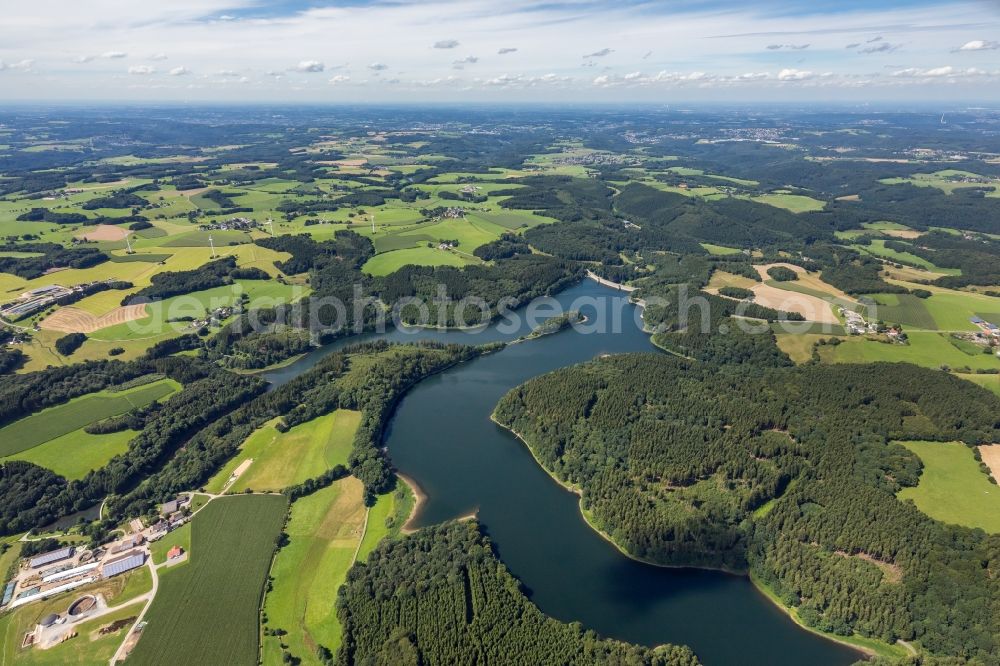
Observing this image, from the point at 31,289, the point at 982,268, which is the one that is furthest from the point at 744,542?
the point at 31,289

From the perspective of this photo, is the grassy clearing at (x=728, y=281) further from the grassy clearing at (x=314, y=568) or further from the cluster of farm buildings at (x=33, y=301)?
the cluster of farm buildings at (x=33, y=301)

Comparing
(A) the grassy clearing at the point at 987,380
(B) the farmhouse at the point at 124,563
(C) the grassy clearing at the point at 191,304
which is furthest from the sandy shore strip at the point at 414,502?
(A) the grassy clearing at the point at 987,380

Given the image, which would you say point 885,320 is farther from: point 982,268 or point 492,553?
point 492,553

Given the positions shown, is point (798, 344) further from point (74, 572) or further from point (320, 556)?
point (74, 572)

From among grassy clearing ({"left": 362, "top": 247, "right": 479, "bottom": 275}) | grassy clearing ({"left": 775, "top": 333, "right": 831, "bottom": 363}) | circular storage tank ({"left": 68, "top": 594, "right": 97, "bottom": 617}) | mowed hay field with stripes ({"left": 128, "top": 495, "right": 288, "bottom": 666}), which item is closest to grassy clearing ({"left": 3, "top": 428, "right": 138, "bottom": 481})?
→ mowed hay field with stripes ({"left": 128, "top": 495, "right": 288, "bottom": 666})

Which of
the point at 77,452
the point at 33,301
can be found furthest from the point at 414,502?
the point at 33,301

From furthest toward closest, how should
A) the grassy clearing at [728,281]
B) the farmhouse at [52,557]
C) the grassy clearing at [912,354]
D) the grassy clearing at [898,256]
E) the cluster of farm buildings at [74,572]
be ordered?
the grassy clearing at [898,256]
the grassy clearing at [728,281]
the grassy clearing at [912,354]
the farmhouse at [52,557]
the cluster of farm buildings at [74,572]

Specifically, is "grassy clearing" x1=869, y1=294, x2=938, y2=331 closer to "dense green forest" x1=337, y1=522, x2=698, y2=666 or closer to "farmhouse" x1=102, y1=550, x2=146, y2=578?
"dense green forest" x1=337, y1=522, x2=698, y2=666
